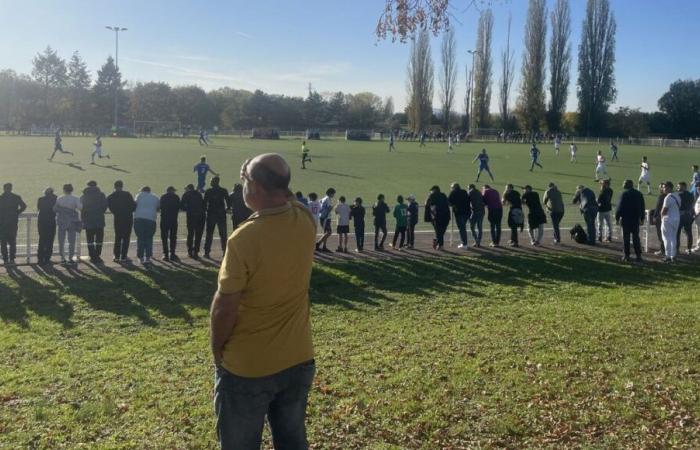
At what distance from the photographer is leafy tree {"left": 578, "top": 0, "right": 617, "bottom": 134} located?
87875mm

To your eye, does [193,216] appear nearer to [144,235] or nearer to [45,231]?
[144,235]

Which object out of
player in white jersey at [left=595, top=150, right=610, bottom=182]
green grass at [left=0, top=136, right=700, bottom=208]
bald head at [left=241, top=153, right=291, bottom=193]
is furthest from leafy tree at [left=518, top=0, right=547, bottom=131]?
bald head at [left=241, top=153, right=291, bottom=193]

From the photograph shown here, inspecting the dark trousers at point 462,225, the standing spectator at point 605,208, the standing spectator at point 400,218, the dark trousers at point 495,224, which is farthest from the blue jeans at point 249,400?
the standing spectator at point 605,208

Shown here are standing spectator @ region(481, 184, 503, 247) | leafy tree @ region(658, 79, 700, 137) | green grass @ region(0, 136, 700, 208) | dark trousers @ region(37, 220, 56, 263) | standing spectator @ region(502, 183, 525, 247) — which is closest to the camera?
dark trousers @ region(37, 220, 56, 263)

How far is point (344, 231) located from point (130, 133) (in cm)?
7328

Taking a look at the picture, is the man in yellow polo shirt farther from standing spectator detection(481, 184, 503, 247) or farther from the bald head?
standing spectator detection(481, 184, 503, 247)

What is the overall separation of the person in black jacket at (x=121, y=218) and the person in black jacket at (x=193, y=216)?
3.72ft

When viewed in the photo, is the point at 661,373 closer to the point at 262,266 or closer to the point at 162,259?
the point at 262,266

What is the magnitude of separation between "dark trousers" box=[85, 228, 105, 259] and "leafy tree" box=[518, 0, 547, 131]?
262 feet

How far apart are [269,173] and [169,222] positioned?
11.3m

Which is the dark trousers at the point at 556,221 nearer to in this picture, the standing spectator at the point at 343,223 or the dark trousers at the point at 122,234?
the standing spectator at the point at 343,223

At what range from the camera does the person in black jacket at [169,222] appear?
45.8ft

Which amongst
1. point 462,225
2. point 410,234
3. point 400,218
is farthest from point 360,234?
point 462,225

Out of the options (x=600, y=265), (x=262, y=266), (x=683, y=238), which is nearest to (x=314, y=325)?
(x=262, y=266)
